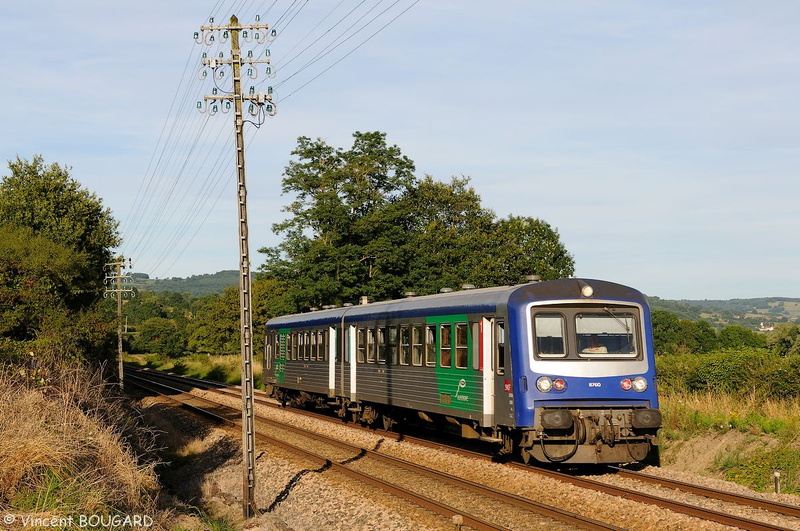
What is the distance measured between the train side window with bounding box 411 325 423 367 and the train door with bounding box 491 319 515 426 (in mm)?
3638

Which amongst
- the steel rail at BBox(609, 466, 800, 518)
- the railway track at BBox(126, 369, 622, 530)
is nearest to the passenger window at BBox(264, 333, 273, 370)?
the railway track at BBox(126, 369, 622, 530)

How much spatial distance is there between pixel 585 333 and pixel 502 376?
161 cm

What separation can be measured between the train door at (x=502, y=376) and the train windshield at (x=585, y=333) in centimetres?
60

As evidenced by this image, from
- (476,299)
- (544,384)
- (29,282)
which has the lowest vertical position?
(544,384)

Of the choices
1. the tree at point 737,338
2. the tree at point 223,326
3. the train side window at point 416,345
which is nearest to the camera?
the train side window at point 416,345

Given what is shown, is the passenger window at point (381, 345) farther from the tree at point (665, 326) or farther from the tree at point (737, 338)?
the tree at point (665, 326)

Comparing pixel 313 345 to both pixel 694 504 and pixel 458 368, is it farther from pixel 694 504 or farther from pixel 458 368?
pixel 694 504

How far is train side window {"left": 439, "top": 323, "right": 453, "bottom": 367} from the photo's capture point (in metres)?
17.4

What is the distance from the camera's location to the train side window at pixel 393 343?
20.4m

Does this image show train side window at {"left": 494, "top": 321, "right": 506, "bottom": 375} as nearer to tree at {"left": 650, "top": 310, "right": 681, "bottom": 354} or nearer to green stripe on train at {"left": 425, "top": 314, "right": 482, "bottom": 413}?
green stripe on train at {"left": 425, "top": 314, "right": 482, "bottom": 413}

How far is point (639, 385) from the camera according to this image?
1493 cm

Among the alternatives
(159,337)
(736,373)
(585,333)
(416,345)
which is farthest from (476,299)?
(159,337)

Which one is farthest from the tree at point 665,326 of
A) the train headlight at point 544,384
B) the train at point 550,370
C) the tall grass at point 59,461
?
the tall grass at point 59,461

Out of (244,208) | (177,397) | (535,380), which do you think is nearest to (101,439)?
(244,208)
